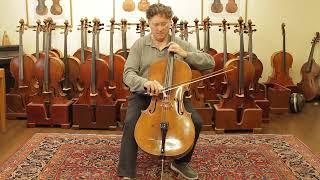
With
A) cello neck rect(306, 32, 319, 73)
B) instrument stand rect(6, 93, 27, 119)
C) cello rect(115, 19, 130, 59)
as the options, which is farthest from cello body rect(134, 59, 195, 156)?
cello neck rect(306, 32, 319, 73)

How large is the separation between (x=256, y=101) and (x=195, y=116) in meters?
1.82

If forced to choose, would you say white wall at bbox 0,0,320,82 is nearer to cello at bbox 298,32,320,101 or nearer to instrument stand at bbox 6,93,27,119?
cello at bbox 298,32,320,101

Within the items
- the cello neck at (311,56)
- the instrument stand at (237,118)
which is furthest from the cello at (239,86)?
the cello neck at (311,56)

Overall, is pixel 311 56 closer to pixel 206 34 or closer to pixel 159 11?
pixel 206 34

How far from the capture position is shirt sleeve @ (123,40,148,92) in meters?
2.68

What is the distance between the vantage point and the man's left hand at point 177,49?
2672mm

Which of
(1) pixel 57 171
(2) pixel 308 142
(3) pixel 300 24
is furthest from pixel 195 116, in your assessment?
(3) pixel 300 24

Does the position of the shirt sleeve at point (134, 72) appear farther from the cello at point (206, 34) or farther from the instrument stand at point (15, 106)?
the instrument stand at point (15, 106)

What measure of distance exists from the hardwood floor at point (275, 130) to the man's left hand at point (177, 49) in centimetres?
150

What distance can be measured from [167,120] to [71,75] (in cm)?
220

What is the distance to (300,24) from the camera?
5.33 metres

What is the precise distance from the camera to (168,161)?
3.10m

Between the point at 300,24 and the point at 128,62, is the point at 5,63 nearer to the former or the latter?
the point at 128,62

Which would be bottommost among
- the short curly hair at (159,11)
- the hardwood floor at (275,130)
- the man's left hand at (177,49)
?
the hardwood floor at (275,130)
